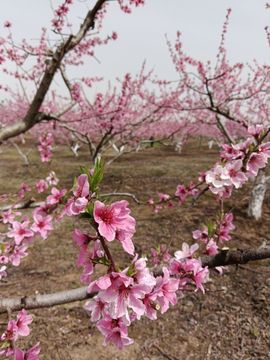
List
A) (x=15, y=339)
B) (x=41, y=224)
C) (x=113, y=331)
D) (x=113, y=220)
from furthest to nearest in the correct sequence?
1. (x=41, y=224)
2. (x=15, y=339)
3. (x=113, y=331)
4. (x=113, y=220)

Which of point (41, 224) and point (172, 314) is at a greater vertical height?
point (41, 224)

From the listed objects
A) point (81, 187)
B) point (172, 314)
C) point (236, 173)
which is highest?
point (81, 187)

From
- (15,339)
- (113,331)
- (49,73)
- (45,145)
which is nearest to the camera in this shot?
(113,331)

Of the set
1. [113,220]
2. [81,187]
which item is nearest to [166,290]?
[113,220]

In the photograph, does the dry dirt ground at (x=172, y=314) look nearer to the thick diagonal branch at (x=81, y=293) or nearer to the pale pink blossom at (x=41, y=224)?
the thick diagonal branch at (x=81, y=293)

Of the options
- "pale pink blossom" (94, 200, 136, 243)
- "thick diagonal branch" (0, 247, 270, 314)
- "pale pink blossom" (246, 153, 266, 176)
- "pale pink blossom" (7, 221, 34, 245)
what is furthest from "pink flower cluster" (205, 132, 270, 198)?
"pale pink blossom" (7, 221, 34, 245)

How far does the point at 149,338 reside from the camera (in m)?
3.75

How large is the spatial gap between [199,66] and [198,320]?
264 inches

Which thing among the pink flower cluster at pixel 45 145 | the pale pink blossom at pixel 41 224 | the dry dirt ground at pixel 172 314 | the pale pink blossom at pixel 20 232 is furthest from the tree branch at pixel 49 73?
the dry dirt ground at pixel 172 314

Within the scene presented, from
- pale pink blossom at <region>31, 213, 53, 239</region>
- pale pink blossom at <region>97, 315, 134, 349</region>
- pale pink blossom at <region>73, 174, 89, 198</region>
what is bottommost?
pale pink blossom at <region>31, 213, 53, 239</region>

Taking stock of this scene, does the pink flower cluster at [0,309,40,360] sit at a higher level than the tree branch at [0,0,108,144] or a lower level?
lower

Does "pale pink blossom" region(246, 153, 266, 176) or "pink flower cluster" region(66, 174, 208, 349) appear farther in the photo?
"pale pink blossom" region(246, 153, 266, 176)

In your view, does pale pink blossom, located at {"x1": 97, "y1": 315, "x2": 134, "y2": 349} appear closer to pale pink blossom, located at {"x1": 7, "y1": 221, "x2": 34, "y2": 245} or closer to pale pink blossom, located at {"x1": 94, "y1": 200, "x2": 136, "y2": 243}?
pale pink blossom, located at {"x1": 94, "y1": 200, "x2": 136, "y2": 243}

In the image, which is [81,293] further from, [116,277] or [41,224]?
[41,224]
